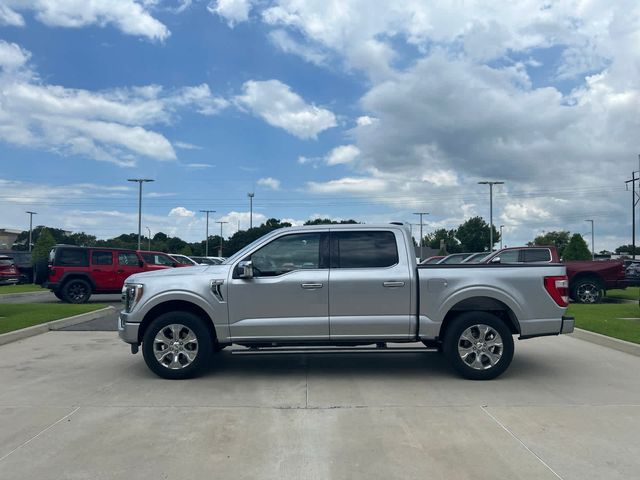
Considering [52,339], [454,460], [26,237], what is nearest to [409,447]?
[454,460]

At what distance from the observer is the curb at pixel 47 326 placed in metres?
9.67

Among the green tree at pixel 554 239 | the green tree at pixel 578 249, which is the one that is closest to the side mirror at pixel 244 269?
the green tree at pixel 578 249

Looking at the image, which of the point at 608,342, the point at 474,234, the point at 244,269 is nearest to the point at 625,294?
the point at 608,342

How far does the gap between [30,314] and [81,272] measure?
16.5 ft

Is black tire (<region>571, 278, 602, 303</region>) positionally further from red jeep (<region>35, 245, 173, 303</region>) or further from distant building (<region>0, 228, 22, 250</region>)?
distant building (<region>0, 228, 22, 250</region>)

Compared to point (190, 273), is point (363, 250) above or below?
above

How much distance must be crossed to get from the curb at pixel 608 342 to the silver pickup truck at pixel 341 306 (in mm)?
2492

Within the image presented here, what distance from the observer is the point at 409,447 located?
15.4ft

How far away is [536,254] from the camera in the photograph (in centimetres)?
1709

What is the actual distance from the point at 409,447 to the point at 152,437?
7.47 ft

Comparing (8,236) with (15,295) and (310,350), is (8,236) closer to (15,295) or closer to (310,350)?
(15,295)

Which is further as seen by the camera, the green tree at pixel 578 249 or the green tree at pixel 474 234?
the green tree at pixel 474 234

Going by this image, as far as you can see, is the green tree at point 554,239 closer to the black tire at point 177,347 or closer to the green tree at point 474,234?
the green tree at point 474,234

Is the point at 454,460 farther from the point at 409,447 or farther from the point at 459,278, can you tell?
the point at 459,278
